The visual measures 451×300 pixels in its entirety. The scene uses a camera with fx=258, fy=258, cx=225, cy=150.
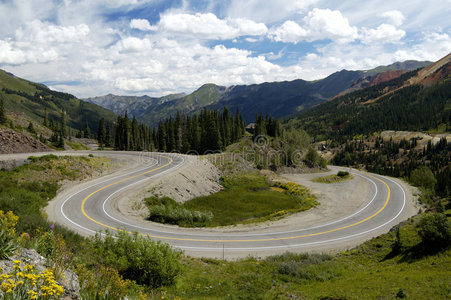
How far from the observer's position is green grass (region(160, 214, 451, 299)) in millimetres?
12422

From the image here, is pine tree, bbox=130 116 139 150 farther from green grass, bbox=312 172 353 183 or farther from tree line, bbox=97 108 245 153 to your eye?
green grass, bbox=312 172 353 183

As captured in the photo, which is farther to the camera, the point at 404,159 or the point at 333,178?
the point at 404,159

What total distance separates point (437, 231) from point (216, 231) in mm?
19571

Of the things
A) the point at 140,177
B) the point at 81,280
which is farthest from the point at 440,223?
the point at 140,177

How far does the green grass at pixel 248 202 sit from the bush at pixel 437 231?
21.5 metres

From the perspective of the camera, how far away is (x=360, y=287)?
1322cm

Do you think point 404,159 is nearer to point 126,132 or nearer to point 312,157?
point 312,157

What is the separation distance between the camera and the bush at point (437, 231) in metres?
17.2

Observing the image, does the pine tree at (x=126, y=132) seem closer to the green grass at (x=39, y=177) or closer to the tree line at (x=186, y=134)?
the tree line at (x=186, y=134)

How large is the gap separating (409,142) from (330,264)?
221363 millimetres

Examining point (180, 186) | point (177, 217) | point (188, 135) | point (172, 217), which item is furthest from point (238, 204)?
point (188, 135)

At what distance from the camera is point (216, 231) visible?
29016 mm

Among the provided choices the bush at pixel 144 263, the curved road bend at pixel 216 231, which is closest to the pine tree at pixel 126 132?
the curved road bend at pixel 216 231

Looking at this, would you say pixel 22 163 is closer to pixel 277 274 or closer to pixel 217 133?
pixel 277 274
